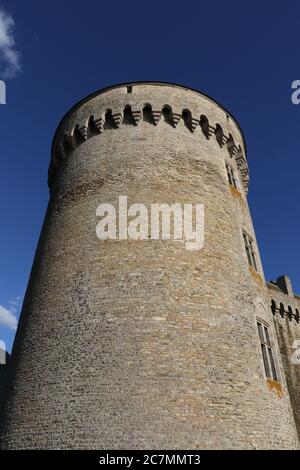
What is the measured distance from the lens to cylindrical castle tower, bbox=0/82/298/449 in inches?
378

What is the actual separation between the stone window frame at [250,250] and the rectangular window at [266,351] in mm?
2295

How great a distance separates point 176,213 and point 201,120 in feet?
15.9

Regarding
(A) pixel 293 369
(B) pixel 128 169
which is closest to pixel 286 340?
(A) pixel 293 369

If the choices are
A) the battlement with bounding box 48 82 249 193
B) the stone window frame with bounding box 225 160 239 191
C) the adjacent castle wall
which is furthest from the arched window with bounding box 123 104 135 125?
the adjacent castle wall

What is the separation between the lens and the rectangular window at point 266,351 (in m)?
12.2

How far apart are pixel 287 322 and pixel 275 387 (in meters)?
9.78

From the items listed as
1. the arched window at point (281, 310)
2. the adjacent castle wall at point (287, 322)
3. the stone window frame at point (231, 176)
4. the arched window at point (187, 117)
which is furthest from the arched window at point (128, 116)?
the arched window at point (281, 310)

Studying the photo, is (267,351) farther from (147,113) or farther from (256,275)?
(147,113)

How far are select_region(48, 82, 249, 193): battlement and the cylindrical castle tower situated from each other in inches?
2.5

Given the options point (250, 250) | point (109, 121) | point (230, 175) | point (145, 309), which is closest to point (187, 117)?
point (230, 175)

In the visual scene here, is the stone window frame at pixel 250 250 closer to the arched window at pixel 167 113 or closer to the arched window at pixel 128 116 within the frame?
the arched window at pixel 167 113

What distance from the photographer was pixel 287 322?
2081 cm

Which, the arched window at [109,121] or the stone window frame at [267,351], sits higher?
the arched window at [109,121]

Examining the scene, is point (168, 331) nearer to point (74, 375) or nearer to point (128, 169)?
point (74, 375)
